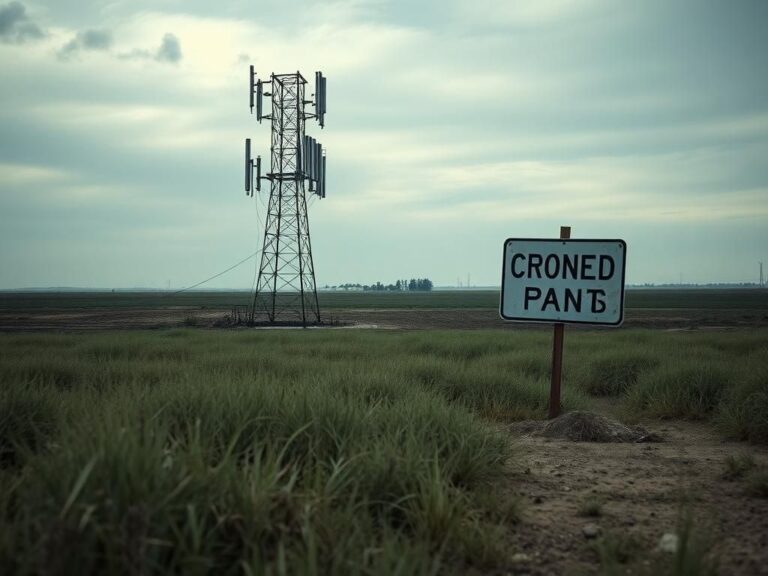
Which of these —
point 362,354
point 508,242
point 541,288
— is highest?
point 508,242

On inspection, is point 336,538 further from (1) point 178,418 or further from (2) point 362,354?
(2) point 362,354

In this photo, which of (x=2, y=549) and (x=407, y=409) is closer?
(x=2, y=549)

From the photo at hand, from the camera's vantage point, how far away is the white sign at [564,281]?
684 centimetres

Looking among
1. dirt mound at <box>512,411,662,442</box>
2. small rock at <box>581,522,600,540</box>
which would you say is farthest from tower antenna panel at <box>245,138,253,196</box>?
small rock at <box>581,522,600,540</box>

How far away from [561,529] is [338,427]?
173 centimetres

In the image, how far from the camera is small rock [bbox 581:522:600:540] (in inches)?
137

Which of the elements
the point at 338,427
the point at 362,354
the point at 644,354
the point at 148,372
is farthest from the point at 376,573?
the point at 362,354

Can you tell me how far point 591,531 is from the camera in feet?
11.4

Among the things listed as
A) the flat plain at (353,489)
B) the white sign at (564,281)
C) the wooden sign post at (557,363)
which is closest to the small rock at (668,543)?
the flat plain at (353,489)

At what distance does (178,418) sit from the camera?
14.5 ft

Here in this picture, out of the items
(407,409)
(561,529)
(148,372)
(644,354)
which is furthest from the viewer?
(644,354)

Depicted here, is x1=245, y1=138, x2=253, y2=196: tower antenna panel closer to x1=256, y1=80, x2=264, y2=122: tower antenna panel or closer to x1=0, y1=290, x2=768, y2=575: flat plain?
x1=256, y1=80, x2=264, y2=122: tower antenna panel

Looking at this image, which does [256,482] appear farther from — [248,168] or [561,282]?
[248,168]

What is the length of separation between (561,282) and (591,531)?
159 inches
